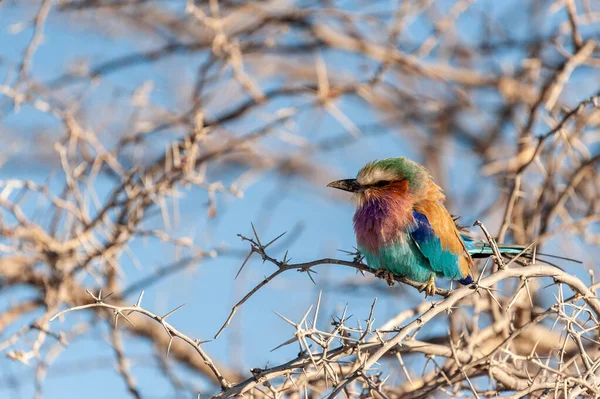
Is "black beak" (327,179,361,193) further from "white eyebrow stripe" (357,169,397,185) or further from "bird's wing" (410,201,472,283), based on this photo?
"bird's wing" (410,201,472,283)

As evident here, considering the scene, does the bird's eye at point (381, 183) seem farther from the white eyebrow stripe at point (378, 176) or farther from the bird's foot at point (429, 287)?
the bird's foot at point (429, 287)

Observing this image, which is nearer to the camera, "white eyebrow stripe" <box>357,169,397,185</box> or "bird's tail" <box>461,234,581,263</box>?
"bird's tail" <box>461,234,581,263</box>

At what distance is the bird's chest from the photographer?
309 cm

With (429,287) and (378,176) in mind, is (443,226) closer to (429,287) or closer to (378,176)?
(429,287)

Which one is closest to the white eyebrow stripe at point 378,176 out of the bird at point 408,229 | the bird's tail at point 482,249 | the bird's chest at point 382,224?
the bird at point 408,229

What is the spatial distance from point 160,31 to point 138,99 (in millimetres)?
3343

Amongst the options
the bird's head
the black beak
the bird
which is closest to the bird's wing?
the bird

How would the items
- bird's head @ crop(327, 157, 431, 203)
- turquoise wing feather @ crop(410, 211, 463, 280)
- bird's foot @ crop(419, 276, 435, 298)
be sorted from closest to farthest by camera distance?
turquoise wing feather @ crop(410, 211, 463, 280)
bird's foot @ crop(419, 276, 435, 298)
bird's head @ crop(327, 157, 431, 203)

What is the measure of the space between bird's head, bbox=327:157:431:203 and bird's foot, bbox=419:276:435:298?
0.37 metres

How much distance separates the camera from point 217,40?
15.1ft

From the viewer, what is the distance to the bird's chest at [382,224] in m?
3.09

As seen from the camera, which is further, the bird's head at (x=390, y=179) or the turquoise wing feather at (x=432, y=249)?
the bird's head at (x=390, y=179)

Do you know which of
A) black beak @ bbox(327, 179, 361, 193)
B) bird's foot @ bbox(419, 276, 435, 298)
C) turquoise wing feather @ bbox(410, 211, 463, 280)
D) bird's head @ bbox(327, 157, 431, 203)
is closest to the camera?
turquoise wing feather @ bbox(410, 211, 463, 280)

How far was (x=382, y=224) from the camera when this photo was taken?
3137 millimetres
